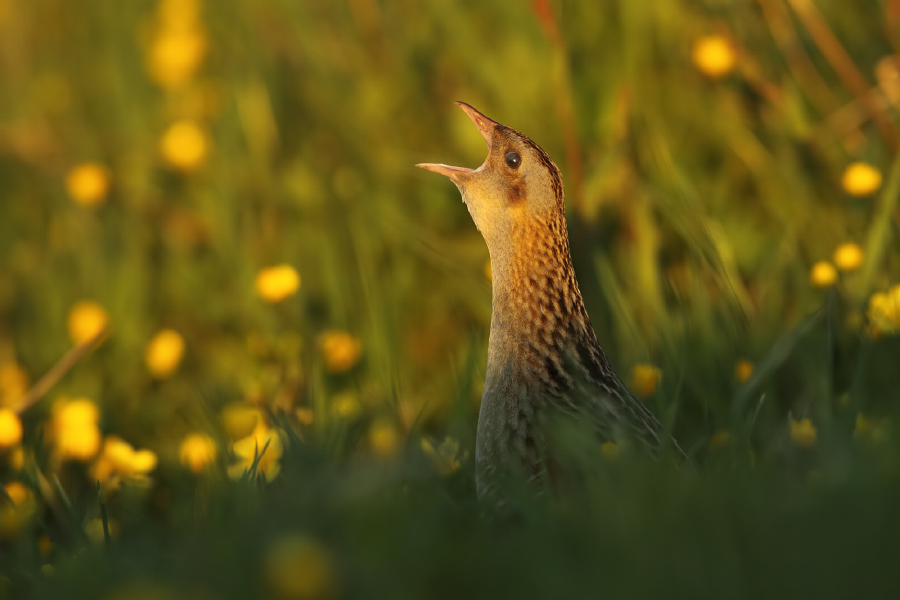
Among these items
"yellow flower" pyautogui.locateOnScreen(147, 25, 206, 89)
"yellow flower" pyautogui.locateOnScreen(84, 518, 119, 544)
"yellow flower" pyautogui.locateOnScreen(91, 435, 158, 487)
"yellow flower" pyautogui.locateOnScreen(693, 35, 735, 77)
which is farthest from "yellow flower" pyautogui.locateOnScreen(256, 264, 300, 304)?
"yellow flower" pyautogui.locateOnScreen(147, 25, 206, 89)

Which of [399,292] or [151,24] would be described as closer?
[399,292]

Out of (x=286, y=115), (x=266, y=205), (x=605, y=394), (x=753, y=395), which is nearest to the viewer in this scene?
(x=605, y=394)

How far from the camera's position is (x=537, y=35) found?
13.0 ft

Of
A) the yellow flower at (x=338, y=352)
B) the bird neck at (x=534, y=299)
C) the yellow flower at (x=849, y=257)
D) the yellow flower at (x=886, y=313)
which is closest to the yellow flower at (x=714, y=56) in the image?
the yellow flower at (x=849, y=257)

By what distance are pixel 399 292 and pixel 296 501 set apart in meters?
2.15

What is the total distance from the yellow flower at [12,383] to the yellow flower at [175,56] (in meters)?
1.90

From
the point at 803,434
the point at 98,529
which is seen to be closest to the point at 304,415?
the point at 98,529

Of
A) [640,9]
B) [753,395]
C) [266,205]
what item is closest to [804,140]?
[640,9]

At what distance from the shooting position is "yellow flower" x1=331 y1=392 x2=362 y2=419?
10.4 ft

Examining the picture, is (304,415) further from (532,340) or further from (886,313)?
(886,313)

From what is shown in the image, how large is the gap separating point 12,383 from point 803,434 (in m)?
3.33

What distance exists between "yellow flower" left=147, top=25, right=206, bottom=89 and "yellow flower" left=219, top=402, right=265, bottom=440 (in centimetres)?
282

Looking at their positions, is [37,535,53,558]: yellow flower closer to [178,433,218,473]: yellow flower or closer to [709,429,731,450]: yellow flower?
[178,433,218,473]: yellow flower

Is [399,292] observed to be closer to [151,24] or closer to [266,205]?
[266,205]
